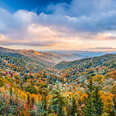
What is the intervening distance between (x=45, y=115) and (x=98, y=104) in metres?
39.0

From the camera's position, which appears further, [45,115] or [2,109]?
[2,109]

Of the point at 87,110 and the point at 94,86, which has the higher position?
the point at 94,86

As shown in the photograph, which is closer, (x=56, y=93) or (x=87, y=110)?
(x=56, y=93)

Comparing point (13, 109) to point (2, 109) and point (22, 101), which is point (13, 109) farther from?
point (22, 101)

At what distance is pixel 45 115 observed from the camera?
71.9 meters

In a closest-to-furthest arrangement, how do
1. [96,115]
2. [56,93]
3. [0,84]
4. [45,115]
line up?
[56,93]
[96,115]
[45,115]
[0,84]

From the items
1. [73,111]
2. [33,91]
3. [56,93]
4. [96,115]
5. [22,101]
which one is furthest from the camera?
[33,91]

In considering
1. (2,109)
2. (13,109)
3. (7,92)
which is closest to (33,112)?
(13,109)

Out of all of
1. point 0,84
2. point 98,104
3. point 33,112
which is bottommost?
point 33,112

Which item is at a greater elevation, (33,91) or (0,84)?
(0,84)

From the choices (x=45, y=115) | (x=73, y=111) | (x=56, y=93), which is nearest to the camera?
(x=56, y=93)

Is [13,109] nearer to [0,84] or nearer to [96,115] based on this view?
[0,84]

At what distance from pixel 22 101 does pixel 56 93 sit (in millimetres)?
97118

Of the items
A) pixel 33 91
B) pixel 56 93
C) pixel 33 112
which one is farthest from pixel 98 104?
pixel 33 91
